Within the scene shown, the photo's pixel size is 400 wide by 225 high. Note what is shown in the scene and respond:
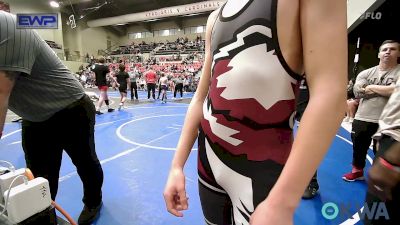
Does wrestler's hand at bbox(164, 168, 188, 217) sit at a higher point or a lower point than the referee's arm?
lower

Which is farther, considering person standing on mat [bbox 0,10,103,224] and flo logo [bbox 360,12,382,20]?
flo logo [bbox 360,12,382,20]

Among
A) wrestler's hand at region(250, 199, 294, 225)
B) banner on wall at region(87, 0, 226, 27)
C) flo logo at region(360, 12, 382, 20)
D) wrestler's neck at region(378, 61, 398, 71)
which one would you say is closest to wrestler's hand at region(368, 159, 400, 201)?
wrestler's hand at region(250, 199, 294, 225)

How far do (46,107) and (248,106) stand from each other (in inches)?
57.6

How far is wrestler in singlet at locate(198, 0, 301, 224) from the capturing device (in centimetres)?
65

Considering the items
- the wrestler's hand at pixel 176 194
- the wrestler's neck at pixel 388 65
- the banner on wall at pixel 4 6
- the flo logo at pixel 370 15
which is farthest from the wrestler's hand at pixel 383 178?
the banner on wall at pixel 4 6

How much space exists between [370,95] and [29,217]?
2.95 m

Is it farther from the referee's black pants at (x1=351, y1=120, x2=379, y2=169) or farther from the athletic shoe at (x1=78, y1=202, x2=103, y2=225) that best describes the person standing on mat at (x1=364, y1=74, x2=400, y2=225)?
the athletic shoe at (x1=78, y1=202, x2=103, y2=225)

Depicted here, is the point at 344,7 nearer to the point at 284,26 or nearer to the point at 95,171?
the point at 284,26

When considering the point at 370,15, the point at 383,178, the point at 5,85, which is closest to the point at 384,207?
the point at 383,178

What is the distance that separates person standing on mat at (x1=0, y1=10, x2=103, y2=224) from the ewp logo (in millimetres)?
30

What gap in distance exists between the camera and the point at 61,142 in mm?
1802

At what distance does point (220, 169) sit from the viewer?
2.53ft

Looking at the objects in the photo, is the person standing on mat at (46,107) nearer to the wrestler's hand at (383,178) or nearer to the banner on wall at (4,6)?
the wrestler's hand at (383,178)

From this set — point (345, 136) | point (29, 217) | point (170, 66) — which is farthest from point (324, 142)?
point (170, 66)
